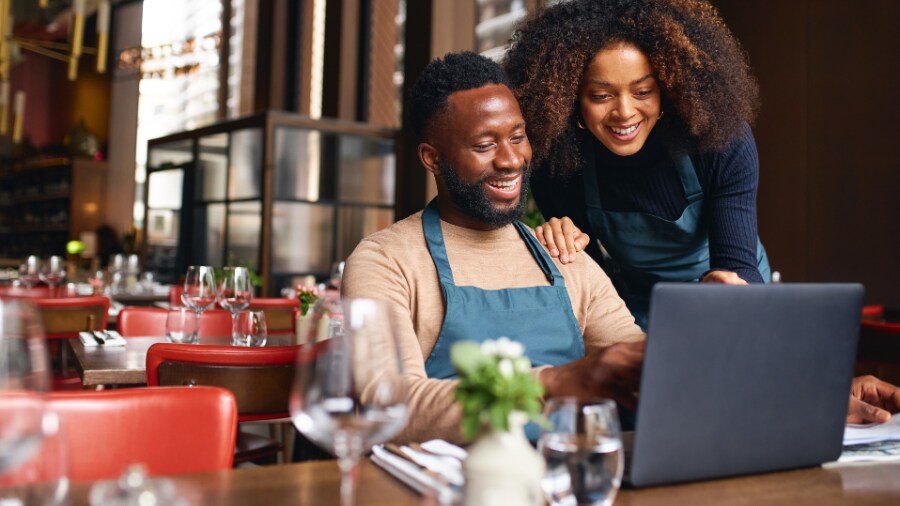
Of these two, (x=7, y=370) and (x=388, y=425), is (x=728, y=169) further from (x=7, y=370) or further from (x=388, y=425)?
(x=7, y=370)

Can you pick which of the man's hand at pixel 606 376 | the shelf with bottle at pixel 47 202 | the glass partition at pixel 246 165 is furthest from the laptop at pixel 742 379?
the shelf with bottle at pixel 47 202

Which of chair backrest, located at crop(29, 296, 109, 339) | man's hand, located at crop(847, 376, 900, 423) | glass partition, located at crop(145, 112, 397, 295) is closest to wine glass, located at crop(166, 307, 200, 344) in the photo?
chair backrest, located at crop(29, 296, 109, 339)

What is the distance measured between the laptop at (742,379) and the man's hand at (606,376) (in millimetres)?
127

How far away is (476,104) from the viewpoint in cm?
163

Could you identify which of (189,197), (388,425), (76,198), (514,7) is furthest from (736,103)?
(76,198)

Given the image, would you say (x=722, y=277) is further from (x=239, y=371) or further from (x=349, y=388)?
(x=239, y=371)

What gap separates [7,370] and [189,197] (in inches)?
319

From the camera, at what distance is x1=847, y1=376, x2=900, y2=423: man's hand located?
130 cm

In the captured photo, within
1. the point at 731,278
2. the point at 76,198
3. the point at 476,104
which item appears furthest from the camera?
the point at 76,198

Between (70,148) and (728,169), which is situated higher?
(70,148)

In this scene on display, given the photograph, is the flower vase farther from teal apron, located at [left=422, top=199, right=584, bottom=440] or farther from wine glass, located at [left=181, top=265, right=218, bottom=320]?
wine glass, located at [left=181, top=265, right=218, bottom=320]

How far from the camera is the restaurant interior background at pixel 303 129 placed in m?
4.80

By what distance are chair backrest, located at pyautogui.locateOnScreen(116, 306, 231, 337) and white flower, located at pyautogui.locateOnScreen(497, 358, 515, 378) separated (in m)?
2.58

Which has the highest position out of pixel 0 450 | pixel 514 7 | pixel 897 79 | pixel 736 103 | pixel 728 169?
pixel 514 7
